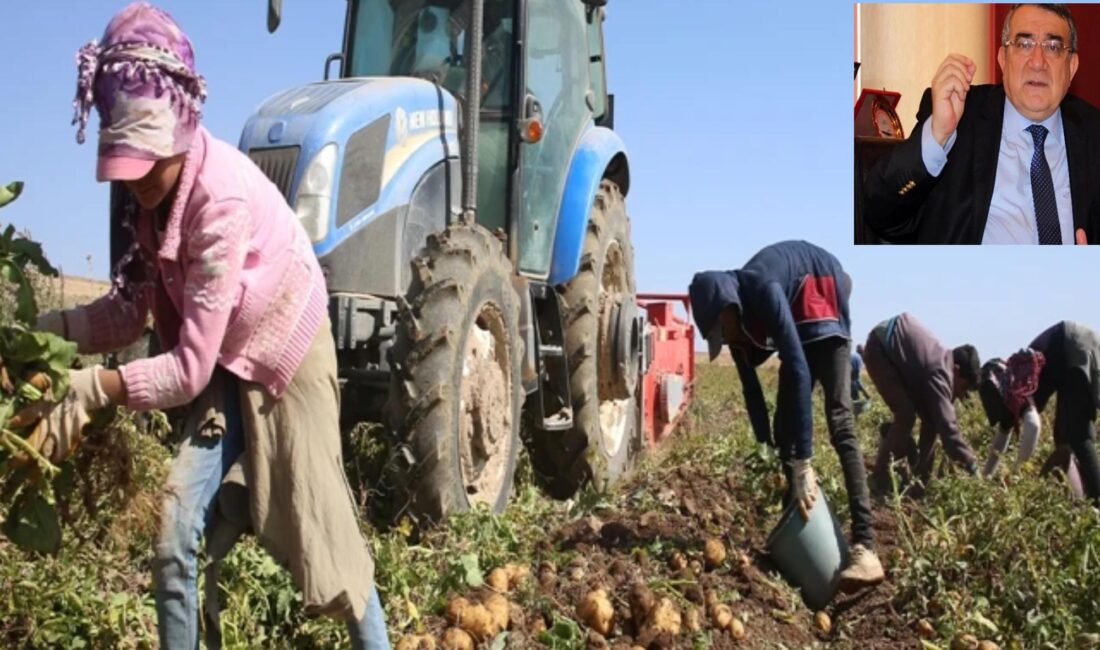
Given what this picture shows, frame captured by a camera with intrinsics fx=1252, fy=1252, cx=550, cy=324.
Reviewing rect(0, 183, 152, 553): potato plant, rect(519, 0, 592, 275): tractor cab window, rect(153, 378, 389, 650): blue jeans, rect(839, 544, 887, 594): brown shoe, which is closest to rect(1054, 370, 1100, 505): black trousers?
rect(839, 544, 887, 594): brown shoe

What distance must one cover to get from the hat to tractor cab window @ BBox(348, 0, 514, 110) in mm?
3264

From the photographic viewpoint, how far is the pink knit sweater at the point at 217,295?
274cm

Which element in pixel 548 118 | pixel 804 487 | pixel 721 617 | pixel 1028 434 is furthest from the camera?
pixel 1028 434

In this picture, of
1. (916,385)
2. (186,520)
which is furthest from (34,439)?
(916,385)

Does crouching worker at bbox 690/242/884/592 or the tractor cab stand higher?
the tractor cab

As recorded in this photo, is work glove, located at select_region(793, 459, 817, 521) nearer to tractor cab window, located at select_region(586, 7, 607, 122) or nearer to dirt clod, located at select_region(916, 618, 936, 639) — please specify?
dirt clod, located at select_region(916, 618, 936, 639)

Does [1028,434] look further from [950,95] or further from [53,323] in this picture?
[53,323]

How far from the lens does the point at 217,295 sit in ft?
9.00

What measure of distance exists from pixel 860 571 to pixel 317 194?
2.75 m

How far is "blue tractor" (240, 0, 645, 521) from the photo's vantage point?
474cm

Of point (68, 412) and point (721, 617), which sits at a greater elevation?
point (68, 412)

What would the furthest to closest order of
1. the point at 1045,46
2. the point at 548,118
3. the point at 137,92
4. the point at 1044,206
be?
the point at 548,118, the point at 1044,206, the point at 1045,46, the point at 137,92

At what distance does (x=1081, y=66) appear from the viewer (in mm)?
5656

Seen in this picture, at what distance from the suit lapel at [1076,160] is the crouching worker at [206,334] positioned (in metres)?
3.94
